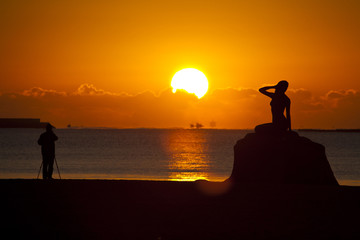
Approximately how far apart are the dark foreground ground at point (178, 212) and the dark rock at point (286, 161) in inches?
85.7

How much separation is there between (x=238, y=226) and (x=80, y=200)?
5273mm

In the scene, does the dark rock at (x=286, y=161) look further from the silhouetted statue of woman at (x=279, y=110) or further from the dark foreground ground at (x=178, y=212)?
the dark foreground ground at (x=178, y=212)

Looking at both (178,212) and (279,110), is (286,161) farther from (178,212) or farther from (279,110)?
(178,212)

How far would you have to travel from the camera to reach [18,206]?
14.3 metres

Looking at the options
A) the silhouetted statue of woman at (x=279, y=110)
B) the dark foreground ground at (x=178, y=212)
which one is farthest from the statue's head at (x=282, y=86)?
the dark foreground ground at (x=178, y=212)

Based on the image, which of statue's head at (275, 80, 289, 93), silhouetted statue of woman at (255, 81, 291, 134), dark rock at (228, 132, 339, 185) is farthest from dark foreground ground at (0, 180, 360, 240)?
statue's head at (275, 80, 289, 93)

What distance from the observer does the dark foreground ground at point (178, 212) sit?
1116 centimetres

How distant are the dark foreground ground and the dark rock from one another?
2176 millimetres

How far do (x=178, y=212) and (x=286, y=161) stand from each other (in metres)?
7.91

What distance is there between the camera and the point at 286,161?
2041 centimetres

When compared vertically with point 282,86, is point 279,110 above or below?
below

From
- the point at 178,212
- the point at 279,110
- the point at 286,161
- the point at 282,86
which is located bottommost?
the point at 178,212

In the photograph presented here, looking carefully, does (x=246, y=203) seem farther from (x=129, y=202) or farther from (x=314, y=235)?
(x=314, y=235)

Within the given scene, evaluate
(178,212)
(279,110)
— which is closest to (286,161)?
(279,110)
